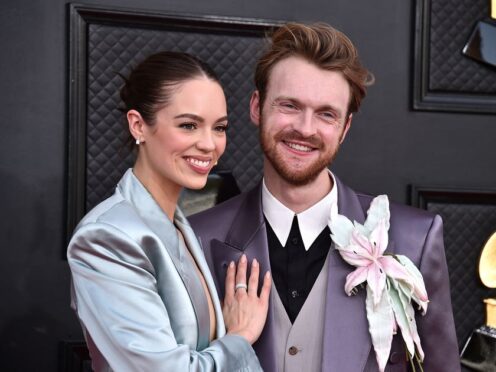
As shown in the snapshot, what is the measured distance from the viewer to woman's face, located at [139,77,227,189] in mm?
1483

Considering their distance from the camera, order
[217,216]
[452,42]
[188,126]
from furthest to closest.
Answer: [452,42] → [217,216] → [188,126]

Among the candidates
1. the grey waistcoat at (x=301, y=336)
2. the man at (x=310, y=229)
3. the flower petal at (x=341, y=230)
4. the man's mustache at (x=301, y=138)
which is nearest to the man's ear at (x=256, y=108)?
the man at (x=310, y=229)

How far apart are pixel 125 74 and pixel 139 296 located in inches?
36.5

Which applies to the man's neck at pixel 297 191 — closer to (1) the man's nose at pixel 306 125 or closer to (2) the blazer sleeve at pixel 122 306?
(1) the man's nose at pixel 306 125

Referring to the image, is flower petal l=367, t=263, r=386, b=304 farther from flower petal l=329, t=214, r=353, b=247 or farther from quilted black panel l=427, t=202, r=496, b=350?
quilted black panel l=427, t=202, r=496, b=350

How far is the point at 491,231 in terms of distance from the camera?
2436 millimetres

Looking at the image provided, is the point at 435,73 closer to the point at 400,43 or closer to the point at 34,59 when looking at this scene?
the point at 400,43

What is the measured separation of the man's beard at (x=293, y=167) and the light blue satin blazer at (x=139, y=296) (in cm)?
37

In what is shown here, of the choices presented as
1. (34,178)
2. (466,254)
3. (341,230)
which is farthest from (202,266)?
(466,254)

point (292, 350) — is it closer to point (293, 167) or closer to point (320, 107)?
point (293, 167)

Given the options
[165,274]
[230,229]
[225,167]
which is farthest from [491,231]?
[165,274]

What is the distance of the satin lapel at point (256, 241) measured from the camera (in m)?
1.68

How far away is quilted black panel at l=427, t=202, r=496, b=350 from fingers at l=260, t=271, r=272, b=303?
32.9 inches

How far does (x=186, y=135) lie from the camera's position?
149cm
